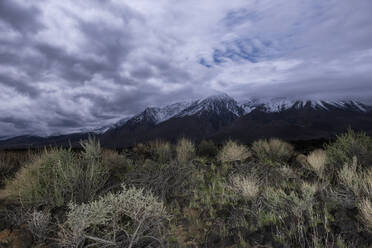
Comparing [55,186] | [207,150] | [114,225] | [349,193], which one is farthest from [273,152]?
[55,186]

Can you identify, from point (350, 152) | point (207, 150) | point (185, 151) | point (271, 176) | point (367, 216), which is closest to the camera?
point (367, 216)

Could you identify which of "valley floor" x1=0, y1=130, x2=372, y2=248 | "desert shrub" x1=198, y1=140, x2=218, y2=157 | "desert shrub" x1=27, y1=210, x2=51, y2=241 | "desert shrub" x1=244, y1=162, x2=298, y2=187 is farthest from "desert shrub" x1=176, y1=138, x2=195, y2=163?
"desert shrub" x1=27, y1=210, x2=51, y2=241

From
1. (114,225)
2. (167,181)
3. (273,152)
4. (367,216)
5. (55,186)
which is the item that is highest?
(55,186)

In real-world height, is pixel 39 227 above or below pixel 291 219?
above

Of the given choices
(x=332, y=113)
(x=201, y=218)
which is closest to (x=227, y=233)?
(x=201, y=218)

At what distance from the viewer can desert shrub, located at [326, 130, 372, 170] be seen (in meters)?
6.62

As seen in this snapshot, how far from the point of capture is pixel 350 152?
7066 millimetres

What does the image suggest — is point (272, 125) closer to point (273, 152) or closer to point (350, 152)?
point (273, 152)

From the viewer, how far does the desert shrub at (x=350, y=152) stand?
21.7 ft

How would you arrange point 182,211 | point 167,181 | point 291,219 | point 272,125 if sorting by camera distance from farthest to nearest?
point 272,125, point 167,181, point 182,211, point 291,219

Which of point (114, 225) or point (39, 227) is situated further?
point (39, 227)

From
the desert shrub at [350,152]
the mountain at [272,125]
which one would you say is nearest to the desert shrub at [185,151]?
the desert shrub at [350,152]

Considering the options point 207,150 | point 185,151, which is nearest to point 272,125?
point 207,150

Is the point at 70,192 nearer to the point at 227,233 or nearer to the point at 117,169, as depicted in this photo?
the point at 117,169
